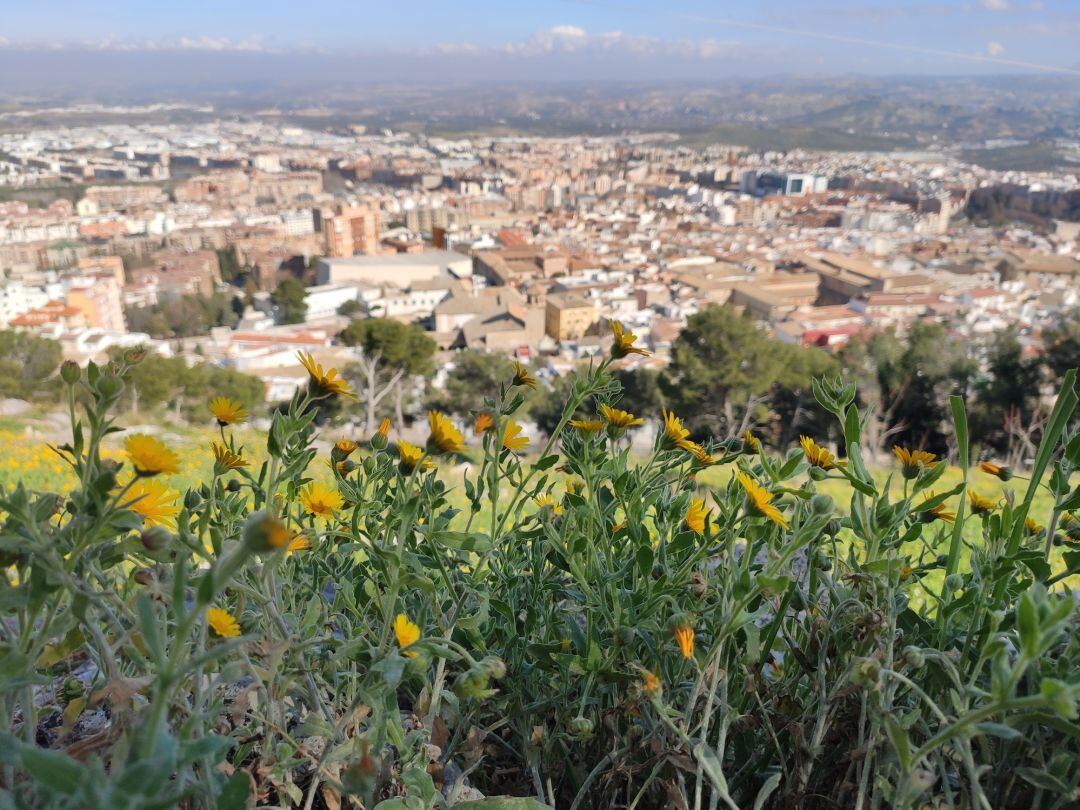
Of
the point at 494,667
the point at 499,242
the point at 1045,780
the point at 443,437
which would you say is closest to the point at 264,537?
the point at 494,667

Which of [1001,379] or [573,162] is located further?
[573,162]

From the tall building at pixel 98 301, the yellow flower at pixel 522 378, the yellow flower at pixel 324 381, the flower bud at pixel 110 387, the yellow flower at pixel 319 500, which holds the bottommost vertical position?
the tall building at pixel 98 301

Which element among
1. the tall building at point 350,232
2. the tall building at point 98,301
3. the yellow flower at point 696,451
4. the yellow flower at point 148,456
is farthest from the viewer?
the tall building at point 350,232

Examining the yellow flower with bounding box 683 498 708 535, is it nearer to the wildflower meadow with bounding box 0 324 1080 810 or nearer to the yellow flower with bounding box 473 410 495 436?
the wildflower meadow with bounding box 0 324 1080 810

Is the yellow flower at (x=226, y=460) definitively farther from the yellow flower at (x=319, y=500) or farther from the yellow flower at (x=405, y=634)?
the yellow flower at (x=405, y=634)

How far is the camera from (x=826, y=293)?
108 ft

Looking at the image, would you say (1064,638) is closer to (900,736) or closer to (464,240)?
(900,736)

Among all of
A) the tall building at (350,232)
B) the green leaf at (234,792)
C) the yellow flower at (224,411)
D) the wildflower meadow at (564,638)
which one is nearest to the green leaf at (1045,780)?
the wildflower meadow at (564,638)

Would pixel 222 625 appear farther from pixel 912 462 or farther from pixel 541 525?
pixel 912 462

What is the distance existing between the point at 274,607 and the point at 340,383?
0.77ft

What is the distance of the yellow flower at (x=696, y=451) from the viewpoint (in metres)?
0.86

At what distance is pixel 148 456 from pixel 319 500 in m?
0.37

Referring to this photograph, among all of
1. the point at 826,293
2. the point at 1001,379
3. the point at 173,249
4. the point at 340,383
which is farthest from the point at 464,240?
the point at 340,383

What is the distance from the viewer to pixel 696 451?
86 centimetres
